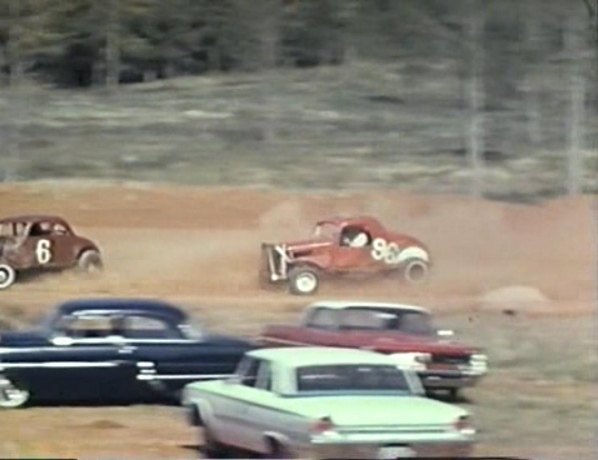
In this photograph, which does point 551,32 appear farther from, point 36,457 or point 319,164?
point 36,457

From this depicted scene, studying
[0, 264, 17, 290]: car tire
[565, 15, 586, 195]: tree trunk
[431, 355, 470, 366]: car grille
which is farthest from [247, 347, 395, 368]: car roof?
[565, 15, 586, 195]: tree trunk

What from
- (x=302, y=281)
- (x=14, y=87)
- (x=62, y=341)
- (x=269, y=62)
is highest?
(x=269, y=62)

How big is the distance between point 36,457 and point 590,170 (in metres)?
3.41

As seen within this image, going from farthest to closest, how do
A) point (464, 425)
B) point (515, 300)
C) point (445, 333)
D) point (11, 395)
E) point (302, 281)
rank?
1. point (515, 300)
2. point (445, 333)
3. point (302, 281)
4. point (464, 425)
5. point (11, 395)

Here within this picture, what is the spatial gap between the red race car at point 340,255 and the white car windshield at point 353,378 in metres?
0.47

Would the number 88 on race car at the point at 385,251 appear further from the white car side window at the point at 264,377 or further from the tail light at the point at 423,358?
the white car side window at the point at 264,377

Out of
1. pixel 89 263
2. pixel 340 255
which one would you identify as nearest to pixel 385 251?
pixel 340 255

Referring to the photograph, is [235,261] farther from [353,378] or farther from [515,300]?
[515,300]

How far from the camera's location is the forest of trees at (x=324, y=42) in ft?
34.8

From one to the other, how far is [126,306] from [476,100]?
223 cm

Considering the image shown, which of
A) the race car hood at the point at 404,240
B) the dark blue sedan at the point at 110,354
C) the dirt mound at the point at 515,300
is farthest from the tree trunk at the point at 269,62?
the dirt mound at the point at 515,300

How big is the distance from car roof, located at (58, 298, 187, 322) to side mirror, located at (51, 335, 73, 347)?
128 millimetres

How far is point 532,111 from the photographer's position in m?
10.9

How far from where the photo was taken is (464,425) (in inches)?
414
